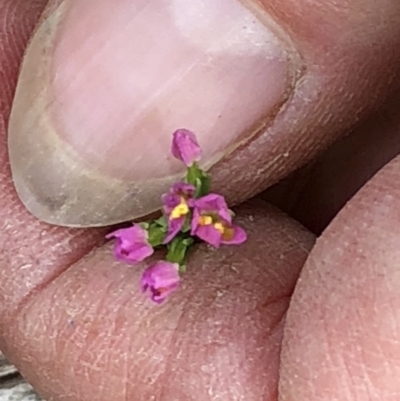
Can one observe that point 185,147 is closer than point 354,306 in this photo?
No

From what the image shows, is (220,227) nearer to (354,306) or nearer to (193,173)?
(193,173)

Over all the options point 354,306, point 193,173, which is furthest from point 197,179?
point 354,306

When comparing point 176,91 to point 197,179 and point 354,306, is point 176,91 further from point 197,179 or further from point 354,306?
point 354,306

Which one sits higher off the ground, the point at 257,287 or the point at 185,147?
the point at 185,147

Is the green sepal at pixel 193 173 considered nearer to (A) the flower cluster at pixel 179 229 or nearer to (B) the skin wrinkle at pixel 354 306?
(A) the flower cluster at pixel 179 229

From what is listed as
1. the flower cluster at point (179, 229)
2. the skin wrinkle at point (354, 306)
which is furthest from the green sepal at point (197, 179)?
the skin wrinkle at point (354, 306)

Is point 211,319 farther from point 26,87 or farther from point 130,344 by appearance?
point 26,87
